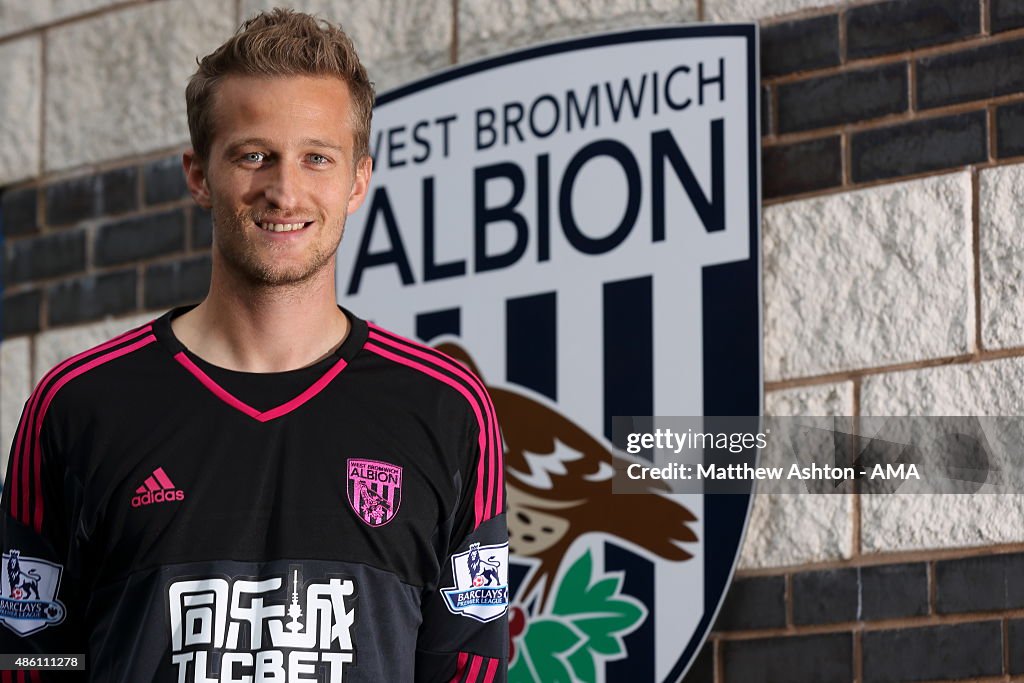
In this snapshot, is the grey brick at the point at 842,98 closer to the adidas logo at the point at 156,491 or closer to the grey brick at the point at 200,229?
the grey brick at the point at 200,229

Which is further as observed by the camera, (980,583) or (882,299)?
(882,299)

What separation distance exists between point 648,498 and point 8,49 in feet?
7.37

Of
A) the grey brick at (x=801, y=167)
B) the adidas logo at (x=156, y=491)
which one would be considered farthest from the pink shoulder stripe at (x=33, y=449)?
the grey brick at (x=801, y=167)

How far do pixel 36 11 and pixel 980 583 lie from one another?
283 centimetres

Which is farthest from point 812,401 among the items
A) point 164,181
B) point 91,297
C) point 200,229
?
point 91,297

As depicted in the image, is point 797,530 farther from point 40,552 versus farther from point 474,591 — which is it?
point 40,552

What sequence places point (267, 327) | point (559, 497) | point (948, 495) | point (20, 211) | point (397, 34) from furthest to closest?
point (20, 211)
point (397, 34)
point (559, 497)
point (948, 495)
point (267, 327)

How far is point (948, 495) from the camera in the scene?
3248mm

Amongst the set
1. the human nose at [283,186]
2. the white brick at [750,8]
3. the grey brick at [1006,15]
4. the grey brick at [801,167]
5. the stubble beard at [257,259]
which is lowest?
the stubble beard at [257,259]

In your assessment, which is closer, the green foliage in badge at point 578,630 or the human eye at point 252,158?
the human eye at point 252,158

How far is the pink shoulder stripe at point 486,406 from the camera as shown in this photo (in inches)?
99.3

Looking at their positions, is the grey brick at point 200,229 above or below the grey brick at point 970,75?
below

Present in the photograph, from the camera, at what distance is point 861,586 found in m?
3.31
